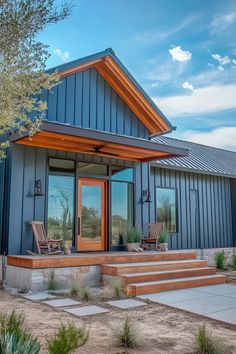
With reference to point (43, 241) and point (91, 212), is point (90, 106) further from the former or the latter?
point (43, 241)

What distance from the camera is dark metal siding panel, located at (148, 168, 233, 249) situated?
1191cm

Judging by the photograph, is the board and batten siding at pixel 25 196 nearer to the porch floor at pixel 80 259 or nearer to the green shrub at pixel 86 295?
the porch floor at pixel 80 259

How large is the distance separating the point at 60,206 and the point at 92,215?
1013mm

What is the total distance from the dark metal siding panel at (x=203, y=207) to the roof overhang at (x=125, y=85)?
5.23 feet

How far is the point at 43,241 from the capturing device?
798 centimetres

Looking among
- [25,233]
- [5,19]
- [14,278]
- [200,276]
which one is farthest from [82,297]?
[5,19]

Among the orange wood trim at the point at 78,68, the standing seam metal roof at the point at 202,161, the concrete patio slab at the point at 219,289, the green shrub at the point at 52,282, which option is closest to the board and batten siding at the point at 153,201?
the standing seam metal roof at the point at 202,161

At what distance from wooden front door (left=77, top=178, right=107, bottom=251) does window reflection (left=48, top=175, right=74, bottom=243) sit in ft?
0.94

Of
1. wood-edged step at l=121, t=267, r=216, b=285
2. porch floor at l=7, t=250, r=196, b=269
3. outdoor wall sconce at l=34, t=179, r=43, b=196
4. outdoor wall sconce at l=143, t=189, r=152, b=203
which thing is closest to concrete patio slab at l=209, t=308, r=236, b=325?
wood-edged step at l=121, t=267, r=216, b=285

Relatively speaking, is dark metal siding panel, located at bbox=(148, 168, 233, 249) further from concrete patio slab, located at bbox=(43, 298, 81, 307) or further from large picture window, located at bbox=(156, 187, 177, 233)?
concrete patio slab, located at bbox=(43, 298, 81, 307)

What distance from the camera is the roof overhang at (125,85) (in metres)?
9.31

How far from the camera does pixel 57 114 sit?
8969 mm

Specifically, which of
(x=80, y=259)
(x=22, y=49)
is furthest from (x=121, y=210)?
(x=22, y=49)

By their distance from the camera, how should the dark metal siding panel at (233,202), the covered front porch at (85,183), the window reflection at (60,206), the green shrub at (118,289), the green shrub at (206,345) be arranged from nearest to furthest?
the green shrub at (206,345) → the green shrub at (118,289) → the covered front porch at (85,183) → the window reflection at (60,206) → the dark metal siding panel at (233,202)
